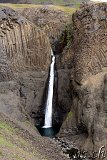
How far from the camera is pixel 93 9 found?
4391 cm

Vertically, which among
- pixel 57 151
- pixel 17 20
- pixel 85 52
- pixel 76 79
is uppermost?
pixel 17 20

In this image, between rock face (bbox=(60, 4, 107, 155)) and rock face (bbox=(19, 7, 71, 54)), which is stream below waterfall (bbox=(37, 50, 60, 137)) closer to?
rock face (bbox=(19, 7, 71, 54))

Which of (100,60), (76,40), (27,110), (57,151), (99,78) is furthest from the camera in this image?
(27,110)

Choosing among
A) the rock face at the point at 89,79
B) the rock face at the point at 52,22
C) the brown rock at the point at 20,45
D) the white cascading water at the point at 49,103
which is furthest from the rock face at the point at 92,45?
the rock face at the point at 52,22

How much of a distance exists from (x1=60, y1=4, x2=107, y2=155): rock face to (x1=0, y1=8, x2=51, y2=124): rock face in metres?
5.69

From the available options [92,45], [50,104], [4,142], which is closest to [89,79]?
[92,45]

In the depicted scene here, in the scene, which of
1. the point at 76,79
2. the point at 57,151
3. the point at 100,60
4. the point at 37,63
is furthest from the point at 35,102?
the point at 57,151

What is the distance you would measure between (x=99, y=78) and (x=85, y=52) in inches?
182

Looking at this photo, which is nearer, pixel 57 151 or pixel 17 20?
pixel 57 151

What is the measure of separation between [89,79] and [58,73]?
8.79 meters

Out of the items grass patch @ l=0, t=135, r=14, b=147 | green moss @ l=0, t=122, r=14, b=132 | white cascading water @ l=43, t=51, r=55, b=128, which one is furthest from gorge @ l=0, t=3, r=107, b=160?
grass patch @ l=0, t=135, r=14, b=147

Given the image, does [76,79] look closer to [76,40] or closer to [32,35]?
[76,40]

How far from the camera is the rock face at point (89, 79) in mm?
37094

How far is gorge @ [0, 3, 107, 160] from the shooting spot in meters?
38.8
